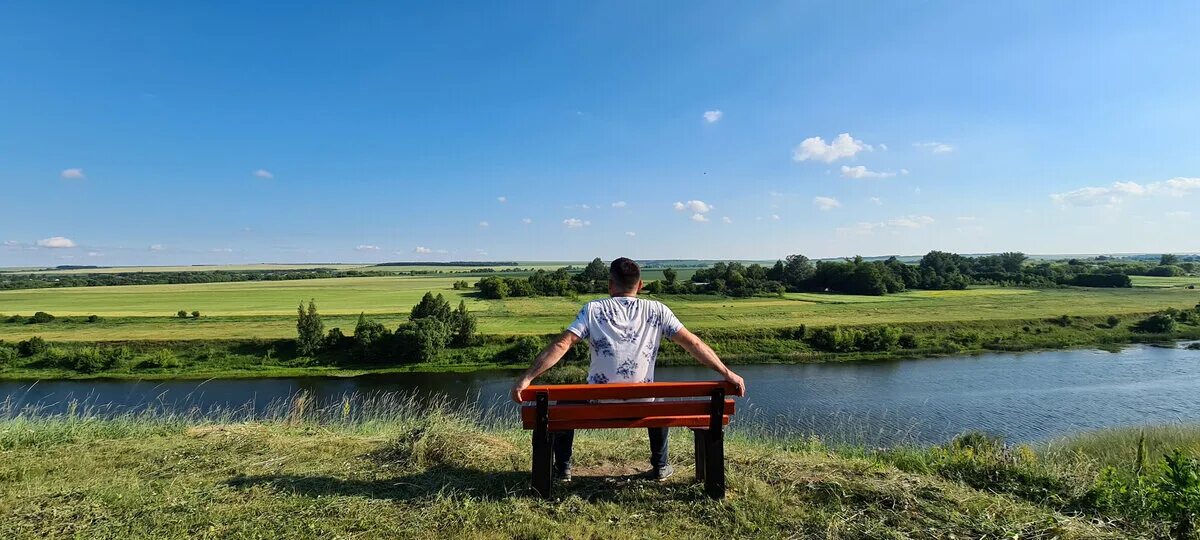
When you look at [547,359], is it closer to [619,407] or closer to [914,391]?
[619,407]

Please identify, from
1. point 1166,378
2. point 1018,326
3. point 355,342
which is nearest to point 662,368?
point 355,342

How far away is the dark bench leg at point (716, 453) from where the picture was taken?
377 cm

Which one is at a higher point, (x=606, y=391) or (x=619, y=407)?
(x=606, y=391)

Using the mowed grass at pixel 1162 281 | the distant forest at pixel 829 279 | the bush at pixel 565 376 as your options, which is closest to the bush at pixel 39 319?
the distant forest at pixel 829 279

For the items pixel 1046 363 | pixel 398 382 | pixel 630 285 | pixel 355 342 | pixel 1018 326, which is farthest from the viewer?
pixel 1018 326

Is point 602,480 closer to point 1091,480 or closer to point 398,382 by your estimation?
point 1091,480

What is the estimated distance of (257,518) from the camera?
3.42 metres

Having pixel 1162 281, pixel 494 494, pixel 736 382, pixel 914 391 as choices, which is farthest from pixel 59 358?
pixel 1162 281

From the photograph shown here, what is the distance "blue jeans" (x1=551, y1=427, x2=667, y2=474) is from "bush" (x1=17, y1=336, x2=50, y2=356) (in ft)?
167

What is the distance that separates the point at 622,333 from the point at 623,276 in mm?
433

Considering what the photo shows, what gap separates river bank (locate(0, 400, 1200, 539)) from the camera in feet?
10.9

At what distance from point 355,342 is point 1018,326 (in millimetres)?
56488

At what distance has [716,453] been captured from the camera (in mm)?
3787

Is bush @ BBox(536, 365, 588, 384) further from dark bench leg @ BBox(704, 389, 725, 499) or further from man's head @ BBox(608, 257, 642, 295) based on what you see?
man's head @ BBox(608, 257, 642, 295)
